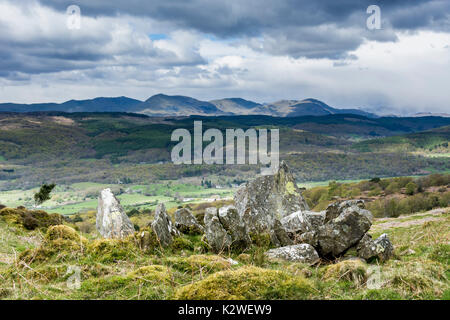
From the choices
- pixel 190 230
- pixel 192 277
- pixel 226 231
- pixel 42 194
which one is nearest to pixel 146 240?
pixel 226 231

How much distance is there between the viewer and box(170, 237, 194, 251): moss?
15.4 metres

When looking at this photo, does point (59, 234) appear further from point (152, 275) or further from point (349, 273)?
point (349, 273)

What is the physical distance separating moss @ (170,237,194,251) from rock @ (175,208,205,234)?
244cm

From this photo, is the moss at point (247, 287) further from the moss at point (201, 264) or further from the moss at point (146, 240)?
the moss at point (146, 240)

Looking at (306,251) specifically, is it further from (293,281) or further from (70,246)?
(70,246)

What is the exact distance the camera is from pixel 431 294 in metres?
8.46

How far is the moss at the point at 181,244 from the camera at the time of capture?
15402 mm

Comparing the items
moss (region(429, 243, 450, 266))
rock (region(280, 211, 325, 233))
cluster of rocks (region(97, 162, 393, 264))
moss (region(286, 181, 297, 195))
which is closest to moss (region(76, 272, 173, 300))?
cluster of rocks (region(97, 162, 393, 264))

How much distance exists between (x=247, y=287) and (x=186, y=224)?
10609 mm

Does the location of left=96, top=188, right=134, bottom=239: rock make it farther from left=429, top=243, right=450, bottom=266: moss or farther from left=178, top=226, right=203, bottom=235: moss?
left=429, top=243, right=450, bottom=266: moss

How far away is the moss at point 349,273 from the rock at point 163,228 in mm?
7237
